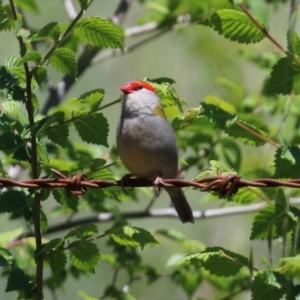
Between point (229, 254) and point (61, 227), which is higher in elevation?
point (229, 254)

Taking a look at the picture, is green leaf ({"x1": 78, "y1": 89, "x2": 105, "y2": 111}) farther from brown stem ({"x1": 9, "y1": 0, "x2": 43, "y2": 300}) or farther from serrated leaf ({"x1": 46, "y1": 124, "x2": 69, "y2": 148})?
brown stem ({"x1": 9, "y1": 0, "x2": 43, "y2": 300})

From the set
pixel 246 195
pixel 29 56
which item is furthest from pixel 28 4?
pixel 246 195

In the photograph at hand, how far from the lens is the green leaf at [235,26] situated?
4.11 m

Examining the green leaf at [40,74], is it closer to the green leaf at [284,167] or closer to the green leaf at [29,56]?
the green leaf at [29,56]

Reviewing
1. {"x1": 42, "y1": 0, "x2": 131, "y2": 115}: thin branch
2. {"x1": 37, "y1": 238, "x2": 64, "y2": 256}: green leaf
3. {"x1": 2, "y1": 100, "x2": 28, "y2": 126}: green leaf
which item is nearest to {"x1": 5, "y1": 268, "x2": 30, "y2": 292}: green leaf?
{"x1": 37, "y1": 238, "x2": 64, "y2": 256}: green leaf

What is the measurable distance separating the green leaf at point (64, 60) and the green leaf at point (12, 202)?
2.43ft

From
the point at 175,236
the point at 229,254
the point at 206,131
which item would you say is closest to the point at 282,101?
the point at 206,131

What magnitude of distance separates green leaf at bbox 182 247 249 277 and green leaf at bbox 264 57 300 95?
94 centimetres

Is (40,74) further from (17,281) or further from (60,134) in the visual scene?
(17,281)

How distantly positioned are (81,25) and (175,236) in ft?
7.74

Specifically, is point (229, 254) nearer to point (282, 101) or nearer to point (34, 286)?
point (34, 286)

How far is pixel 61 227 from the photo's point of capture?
6117mm

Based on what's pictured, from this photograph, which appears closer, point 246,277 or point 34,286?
point 34,286

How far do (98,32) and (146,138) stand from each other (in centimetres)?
96
